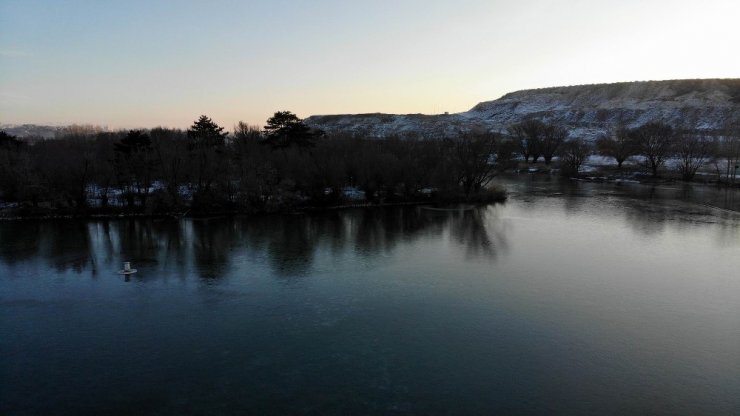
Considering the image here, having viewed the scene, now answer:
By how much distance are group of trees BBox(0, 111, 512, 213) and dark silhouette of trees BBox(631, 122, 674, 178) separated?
2523cm

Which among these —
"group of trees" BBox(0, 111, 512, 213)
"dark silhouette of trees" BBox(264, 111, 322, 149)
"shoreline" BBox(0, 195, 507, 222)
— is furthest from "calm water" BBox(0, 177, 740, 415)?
"dark silhouette of trees" BBox(264, 111, 322, 149)

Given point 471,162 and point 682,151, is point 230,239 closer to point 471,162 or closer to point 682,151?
point 471,162

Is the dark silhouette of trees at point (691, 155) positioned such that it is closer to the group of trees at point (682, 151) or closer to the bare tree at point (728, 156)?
the group of trees at point (682, 151)

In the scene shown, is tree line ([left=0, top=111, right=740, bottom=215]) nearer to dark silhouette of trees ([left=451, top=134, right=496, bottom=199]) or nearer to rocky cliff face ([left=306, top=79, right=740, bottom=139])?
dark silhouette of trees ([left=451, top=134, right=496, bottom=199])

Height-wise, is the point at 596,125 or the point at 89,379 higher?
the point at 596,125

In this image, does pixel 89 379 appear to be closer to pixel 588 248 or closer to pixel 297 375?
pixel 297 375

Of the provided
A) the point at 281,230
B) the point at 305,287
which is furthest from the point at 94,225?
the point at 305,287

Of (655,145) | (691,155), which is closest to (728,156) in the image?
(691,155)

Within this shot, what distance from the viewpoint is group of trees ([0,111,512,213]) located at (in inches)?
1321

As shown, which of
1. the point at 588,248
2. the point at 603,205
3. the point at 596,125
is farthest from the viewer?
the point at 596,125

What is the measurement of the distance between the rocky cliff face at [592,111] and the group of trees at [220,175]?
157 ft

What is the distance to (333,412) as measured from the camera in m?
9.73

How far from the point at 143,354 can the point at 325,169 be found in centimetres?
2538

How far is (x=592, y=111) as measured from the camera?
385 feet
